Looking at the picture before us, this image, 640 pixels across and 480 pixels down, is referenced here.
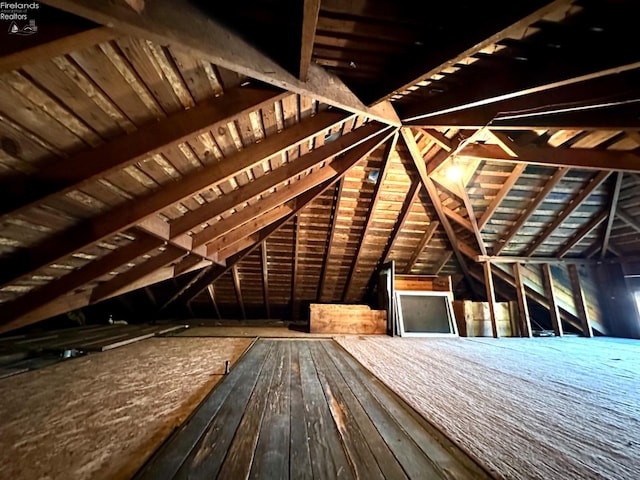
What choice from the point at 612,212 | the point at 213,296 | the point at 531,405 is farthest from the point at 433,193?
the point at 213,296

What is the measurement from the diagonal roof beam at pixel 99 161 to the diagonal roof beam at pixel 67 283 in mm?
1360

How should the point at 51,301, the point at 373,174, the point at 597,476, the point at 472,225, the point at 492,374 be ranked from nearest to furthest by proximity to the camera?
the point at 597,476 < the point at 492,374 < the point at 51,301 < the point at 373,174 < the point at 472,225

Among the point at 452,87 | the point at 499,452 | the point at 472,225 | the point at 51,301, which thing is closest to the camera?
the point at 499,452

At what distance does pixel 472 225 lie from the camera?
485cm

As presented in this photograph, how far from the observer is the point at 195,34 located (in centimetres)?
111

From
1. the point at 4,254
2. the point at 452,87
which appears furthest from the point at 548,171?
the point at 4,254

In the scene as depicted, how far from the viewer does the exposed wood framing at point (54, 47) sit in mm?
951

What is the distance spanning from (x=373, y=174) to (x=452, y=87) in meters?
2.14

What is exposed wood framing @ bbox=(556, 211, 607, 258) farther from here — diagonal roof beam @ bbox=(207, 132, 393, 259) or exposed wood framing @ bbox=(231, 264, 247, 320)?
exposed wood framing @ bbox=(231, 264, 247, 320)

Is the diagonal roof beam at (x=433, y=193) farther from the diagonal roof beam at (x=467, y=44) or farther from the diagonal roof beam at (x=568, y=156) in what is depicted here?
the diagonal roof beam at (x=467, y=44)

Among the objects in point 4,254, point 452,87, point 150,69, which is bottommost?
point 4,254

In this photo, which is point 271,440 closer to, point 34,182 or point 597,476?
point 597,476

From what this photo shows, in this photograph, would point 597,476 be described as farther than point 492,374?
No

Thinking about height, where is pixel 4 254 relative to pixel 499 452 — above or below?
above
